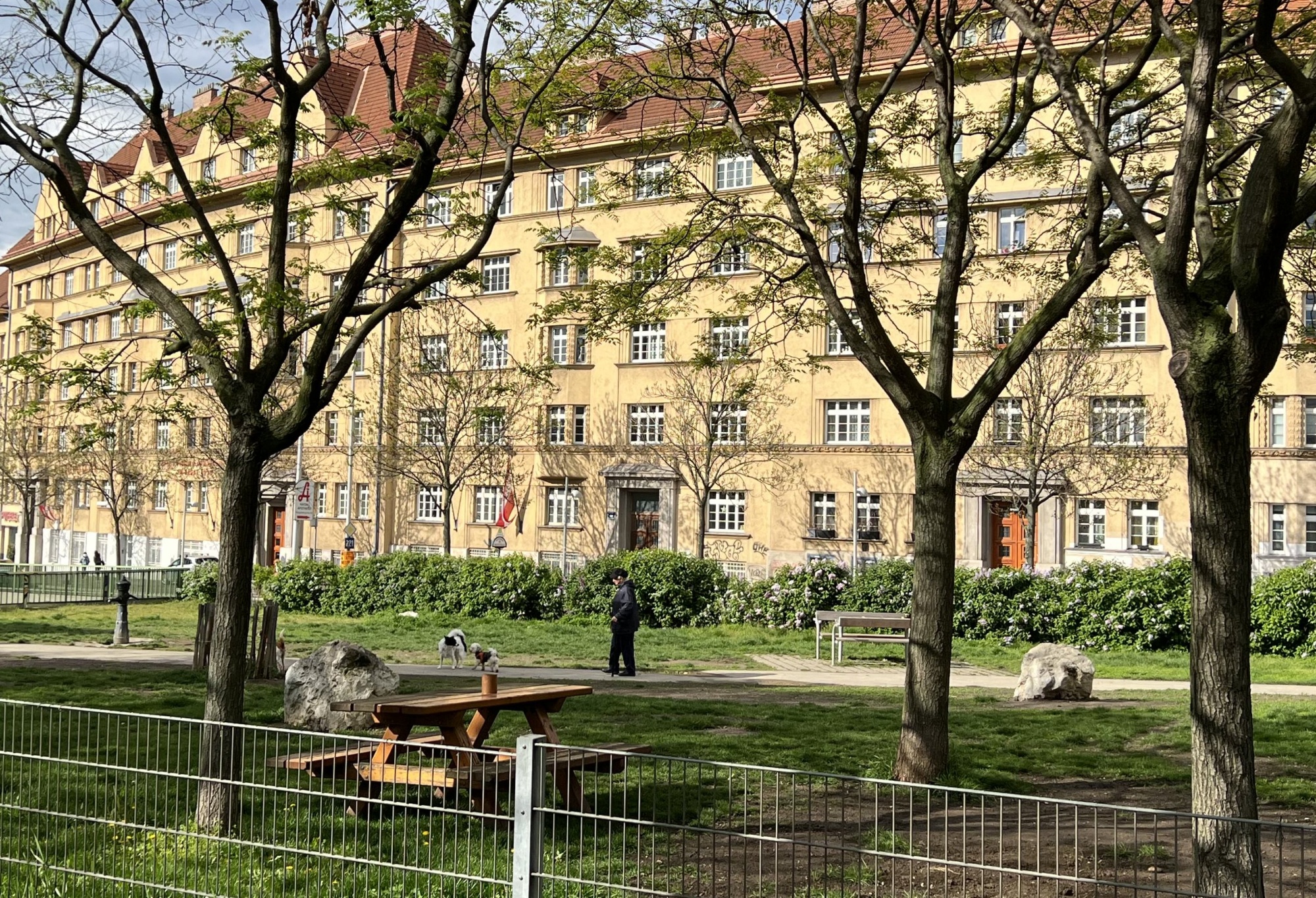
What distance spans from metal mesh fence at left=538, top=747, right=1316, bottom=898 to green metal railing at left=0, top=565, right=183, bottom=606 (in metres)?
30.9

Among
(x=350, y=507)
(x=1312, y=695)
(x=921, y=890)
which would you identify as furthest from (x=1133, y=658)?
(x=350, y=507)

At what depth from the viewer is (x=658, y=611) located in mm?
28438

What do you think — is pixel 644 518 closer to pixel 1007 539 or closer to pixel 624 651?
pixel 1007 539

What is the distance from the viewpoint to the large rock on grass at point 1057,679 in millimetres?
16672

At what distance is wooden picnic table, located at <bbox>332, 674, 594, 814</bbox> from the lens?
7.93 metres

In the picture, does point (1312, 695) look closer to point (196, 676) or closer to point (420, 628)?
point (196, 676)

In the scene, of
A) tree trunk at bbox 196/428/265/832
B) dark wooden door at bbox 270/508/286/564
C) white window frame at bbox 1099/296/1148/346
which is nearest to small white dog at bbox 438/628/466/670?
tree trunk at bbox 196/428/265/832

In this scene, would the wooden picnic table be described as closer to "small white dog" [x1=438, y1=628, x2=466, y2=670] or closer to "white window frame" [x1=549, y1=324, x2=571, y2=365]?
"small white dog" [x1=438, y1=628, x2=466, y2=670]

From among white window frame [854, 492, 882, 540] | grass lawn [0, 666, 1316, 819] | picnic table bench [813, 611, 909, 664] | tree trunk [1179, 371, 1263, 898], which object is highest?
white window frame [854, 492, 882, 540]

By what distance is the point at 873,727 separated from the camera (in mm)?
13414

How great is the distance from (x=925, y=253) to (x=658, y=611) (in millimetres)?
17078

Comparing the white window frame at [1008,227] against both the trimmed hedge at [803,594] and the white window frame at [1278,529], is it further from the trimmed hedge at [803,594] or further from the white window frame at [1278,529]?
the trimmed hedge at [803,594]

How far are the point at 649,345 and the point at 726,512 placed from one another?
20.4 ft

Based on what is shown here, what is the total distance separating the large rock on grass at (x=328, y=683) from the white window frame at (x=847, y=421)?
95.7 ft
